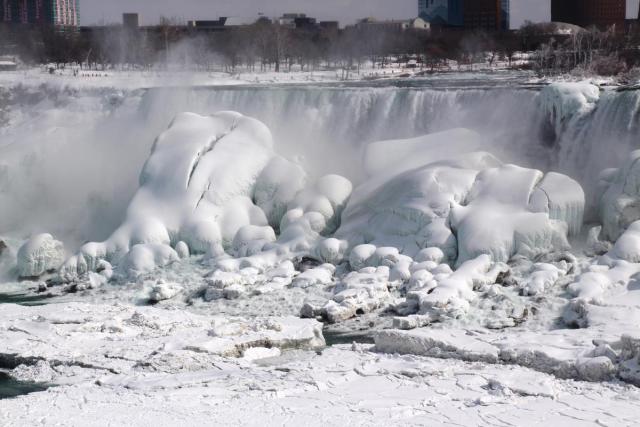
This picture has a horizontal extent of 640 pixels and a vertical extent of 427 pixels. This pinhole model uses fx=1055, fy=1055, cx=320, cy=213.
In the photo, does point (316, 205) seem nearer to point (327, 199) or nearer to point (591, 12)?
point (327, 199)

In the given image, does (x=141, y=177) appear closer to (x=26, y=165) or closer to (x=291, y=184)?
(x=291, y=184)

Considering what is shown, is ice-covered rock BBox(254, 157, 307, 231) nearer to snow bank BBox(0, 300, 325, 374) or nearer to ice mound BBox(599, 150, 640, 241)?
snow bank BBox(0, 300, 325, 374)

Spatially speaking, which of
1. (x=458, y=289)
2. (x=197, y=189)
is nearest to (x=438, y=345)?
(x=458, y=289)

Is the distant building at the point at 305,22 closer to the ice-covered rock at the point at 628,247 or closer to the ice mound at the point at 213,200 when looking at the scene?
the ice mound at the point at 213,200

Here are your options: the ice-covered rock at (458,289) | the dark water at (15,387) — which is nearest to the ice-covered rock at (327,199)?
the ice-covered rock at (458,289)

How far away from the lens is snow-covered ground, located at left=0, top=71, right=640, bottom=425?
471 inches

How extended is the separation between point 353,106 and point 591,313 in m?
11.5

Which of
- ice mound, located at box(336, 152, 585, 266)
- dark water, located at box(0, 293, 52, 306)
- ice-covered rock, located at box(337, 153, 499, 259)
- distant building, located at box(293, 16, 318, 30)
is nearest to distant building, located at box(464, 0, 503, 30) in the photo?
distant building, located at box(293, 16, 318, 30)

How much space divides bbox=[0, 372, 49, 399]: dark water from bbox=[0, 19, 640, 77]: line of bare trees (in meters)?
28.3

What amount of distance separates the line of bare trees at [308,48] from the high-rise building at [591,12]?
72.6ft

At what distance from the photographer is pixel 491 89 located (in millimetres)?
23531

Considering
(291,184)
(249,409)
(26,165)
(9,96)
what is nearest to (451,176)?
(291,184)

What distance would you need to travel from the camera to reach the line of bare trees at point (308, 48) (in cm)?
4338

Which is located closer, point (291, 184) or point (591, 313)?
point (591, 313)
